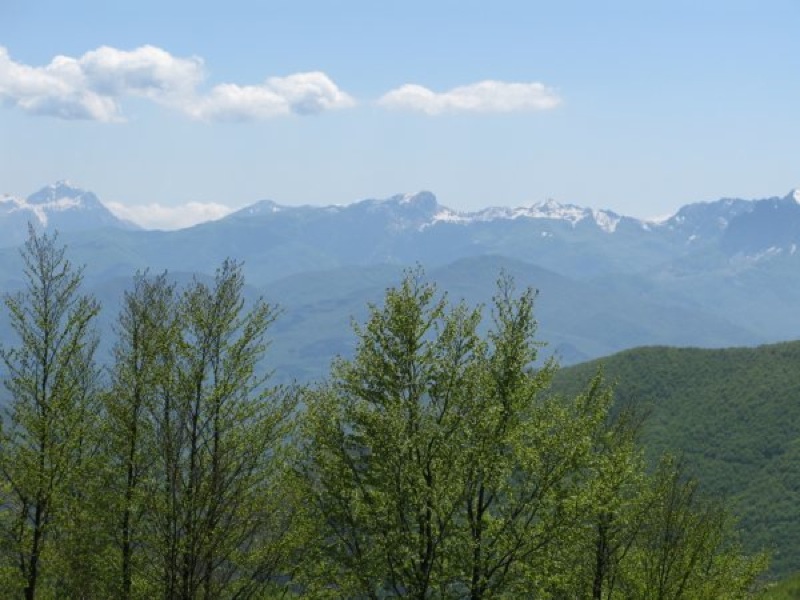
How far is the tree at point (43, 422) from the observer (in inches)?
1165

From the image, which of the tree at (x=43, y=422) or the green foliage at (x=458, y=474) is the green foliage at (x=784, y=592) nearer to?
the green foliage at (x=458, y=474)

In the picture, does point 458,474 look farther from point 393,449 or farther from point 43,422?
point 43,422

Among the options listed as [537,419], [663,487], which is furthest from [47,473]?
[663,487]

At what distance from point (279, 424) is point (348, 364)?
2.88 metres

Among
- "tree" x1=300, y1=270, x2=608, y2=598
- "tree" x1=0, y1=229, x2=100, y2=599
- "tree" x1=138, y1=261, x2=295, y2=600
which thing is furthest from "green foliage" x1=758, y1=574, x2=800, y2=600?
"tree" x1=0, y1=229, x2=100, y2=599

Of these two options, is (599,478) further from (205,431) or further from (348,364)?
(205,431)

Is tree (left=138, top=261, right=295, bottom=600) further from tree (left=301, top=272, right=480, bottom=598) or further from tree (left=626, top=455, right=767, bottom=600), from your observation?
tree (left=626, top=455, right=767, bottom=600)

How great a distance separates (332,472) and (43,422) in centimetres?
1048

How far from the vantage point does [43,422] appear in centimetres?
3014

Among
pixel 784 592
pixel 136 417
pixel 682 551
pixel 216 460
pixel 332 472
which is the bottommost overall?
pixel 784 592

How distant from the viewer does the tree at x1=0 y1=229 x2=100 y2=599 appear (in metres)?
29.6

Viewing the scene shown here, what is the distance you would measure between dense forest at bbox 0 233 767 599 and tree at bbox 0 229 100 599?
9 cm

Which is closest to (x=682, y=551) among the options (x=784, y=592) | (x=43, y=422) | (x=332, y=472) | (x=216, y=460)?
(x=332, y=472)

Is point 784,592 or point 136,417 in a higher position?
point 136,417
